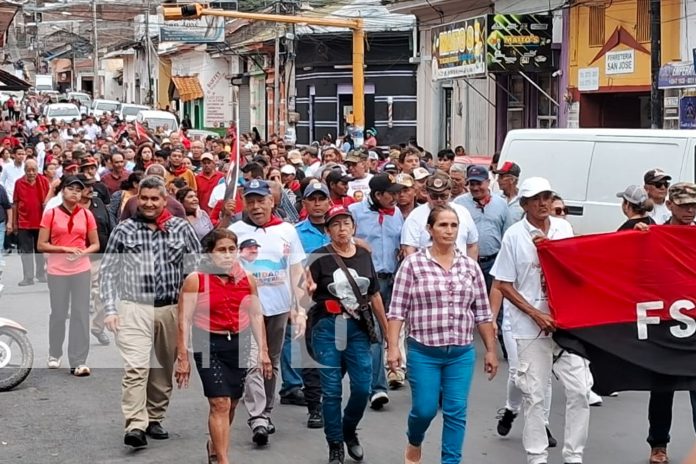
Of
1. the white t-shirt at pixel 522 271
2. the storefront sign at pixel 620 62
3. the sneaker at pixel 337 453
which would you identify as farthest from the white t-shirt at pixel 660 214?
the storefront sign at pixel 620 62

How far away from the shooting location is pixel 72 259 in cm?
1085

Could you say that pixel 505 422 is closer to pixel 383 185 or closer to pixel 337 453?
pixel 337 453

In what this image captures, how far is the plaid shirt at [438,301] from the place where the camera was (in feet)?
23.6

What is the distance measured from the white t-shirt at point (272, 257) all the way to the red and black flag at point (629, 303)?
2018 mm

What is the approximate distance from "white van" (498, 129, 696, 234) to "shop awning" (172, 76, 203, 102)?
50.4m

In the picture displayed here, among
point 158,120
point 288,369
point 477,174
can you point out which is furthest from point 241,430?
point 158,120

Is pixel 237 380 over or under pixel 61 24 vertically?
under

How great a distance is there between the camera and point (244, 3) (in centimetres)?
4991

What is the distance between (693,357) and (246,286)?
2917mm

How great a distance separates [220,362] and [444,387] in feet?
4.81

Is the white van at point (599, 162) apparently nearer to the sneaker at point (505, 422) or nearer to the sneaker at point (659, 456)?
the sneaker at point (505, 422)

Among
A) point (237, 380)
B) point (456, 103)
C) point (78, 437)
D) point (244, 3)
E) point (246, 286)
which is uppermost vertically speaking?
point (244, 3)

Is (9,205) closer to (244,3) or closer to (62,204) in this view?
(62,204)

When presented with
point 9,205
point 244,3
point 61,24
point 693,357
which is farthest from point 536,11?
point 61,24
